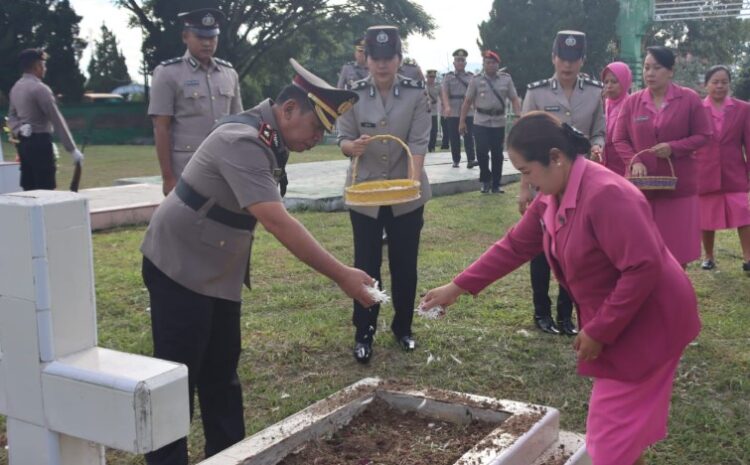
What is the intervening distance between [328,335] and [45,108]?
195 inches

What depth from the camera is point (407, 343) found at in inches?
195

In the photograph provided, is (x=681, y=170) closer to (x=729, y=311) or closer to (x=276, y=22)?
(x=729, y=311)

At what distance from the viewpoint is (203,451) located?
3705 mm

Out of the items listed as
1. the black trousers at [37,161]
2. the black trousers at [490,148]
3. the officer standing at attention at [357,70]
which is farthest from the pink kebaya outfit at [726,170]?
the black trousers at [37,161]

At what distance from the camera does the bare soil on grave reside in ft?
10.4

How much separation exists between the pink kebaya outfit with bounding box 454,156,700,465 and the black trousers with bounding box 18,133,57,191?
7125 mm

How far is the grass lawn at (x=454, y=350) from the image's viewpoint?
12.9 feet

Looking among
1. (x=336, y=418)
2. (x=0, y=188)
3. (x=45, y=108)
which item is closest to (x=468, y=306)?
(x=336, y=418)

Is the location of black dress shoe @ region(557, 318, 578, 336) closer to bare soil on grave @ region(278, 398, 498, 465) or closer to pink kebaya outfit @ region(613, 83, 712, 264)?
pink kebaya outfit @ region(613, 83, 712, 264)

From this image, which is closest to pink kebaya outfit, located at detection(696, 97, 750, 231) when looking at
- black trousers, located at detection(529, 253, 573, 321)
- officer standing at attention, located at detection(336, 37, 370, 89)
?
black trousers, located at detection(529, 253, 573, 321)

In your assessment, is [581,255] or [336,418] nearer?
[581,255]

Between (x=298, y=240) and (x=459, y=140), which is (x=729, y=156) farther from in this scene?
(x=459, y=140)

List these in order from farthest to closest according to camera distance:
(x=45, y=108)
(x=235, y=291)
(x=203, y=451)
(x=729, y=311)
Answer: (x=45, y=108)
(x=729, y=311)
(x=203, y=451)
(x=235, y=291)

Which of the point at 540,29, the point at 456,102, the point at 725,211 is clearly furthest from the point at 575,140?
the point at 540,29
